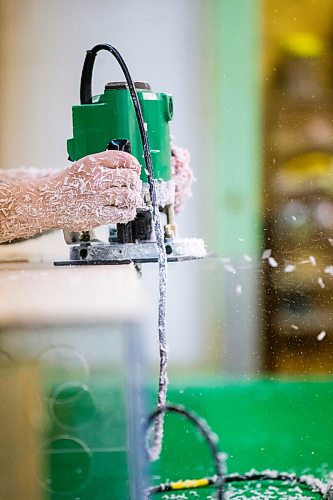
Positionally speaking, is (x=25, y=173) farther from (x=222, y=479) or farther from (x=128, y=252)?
(x=222, y=479)

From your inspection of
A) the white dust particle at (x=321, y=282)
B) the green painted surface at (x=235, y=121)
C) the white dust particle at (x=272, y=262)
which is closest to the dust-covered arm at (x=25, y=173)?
the green painted surface at (x=235, y=121)

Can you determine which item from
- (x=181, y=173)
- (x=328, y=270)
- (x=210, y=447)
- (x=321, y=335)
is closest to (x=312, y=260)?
(x=328, y=270)

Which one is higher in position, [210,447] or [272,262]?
[272,262]

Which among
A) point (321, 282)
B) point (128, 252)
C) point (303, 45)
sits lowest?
point (321, 282)

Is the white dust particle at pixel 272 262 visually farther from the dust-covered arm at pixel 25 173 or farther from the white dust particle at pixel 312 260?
the dust-covered arm at pixel 25 173

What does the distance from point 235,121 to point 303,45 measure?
9.7 inches

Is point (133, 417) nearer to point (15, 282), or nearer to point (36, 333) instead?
point (36, 333)

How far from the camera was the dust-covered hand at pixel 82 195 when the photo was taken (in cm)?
125

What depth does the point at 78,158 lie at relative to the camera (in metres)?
1.38

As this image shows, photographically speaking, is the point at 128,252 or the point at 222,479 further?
the point at 222,479

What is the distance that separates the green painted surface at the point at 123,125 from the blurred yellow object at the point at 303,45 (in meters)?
0.54

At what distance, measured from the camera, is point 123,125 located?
52.2 inches

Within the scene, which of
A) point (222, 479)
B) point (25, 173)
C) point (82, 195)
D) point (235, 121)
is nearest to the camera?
point (82, 195)

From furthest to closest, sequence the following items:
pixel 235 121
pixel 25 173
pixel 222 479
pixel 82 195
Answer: pixel 235 121, pixel 25 173, pixel 222 479, pixel 82 195
